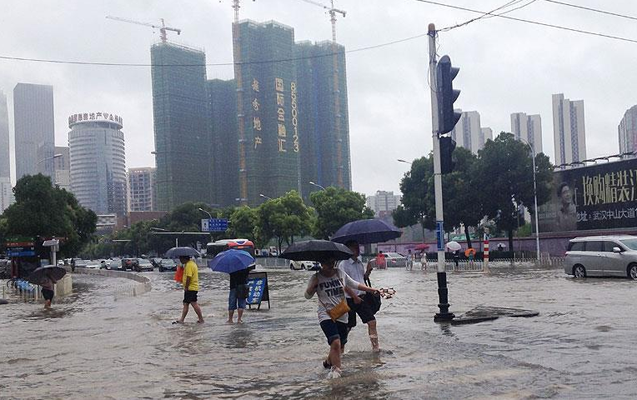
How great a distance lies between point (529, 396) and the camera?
283 inches

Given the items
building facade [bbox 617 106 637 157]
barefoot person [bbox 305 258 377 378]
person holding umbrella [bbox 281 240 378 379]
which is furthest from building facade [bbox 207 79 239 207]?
barefoot person [bbox 305 258 377 378]

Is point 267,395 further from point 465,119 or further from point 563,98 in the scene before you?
point 465,119

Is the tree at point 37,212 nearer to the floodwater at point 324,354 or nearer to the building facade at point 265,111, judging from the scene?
the floodwater at point 324,354

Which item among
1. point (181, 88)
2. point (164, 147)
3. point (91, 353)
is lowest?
point (91, 353)

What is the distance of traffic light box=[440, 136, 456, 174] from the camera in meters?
13.5

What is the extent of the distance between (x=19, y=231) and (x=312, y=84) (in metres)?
81.5

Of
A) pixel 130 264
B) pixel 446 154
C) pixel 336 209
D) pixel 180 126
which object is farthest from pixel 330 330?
pixel 180 126

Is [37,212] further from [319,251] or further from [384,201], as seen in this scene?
[384,201]

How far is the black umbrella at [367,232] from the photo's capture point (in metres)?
11.8

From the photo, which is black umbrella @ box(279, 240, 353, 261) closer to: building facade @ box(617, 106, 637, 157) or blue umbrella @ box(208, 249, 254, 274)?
blue umbrella @ box(208, 249, 254, 274)

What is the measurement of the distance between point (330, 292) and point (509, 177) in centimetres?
4713

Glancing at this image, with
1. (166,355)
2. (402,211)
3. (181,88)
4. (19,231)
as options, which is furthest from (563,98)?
(166,355)

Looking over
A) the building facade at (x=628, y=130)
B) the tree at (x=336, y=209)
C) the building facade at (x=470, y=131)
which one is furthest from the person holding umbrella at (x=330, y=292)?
the building facade at (x=470, y=131)

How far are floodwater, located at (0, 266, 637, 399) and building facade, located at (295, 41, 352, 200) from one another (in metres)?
99.9
